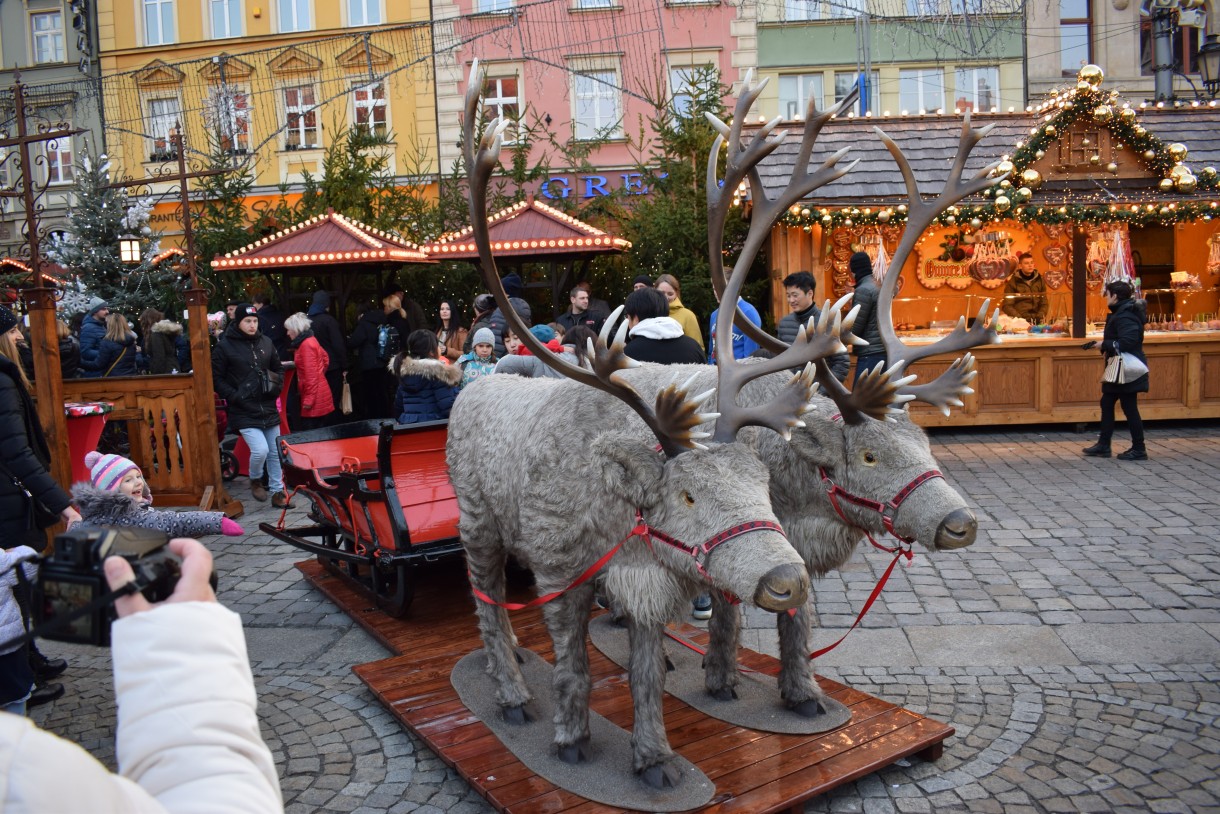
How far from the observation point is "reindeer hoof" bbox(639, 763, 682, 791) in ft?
11.5

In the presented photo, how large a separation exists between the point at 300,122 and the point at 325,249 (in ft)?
37.0

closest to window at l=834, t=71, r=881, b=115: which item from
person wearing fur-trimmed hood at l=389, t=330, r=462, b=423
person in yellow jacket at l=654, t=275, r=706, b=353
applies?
person in yellow jacket at l=654, t=275, r=706, b=353

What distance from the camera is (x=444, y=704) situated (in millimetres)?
4379

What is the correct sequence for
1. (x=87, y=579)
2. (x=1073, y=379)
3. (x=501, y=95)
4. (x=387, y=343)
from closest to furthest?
(x=87, y=579) < (x=387, y=343) < (x=1073, y=379) < (x=501, y=95)

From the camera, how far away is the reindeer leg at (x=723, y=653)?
14.1ft

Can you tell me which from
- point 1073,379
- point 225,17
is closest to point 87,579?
point 1073,379

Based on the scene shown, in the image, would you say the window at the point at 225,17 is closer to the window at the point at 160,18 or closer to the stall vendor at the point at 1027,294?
the window at the point at 160,18

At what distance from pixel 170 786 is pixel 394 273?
12199mm

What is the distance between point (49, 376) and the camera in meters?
7.07

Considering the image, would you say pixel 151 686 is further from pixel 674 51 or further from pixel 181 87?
pixel 181 87

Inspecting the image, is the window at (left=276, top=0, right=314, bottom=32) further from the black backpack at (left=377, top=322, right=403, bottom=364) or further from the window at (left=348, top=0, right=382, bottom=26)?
the black backpack at (left=377, top=322, right=403, bottom=364)

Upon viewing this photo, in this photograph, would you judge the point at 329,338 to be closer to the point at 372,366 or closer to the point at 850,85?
the point at 372,366

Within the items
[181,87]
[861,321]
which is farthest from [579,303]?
[181,87]

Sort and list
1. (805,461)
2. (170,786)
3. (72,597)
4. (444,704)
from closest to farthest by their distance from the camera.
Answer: (170,786), (72,597), (805,461), (444,704)
